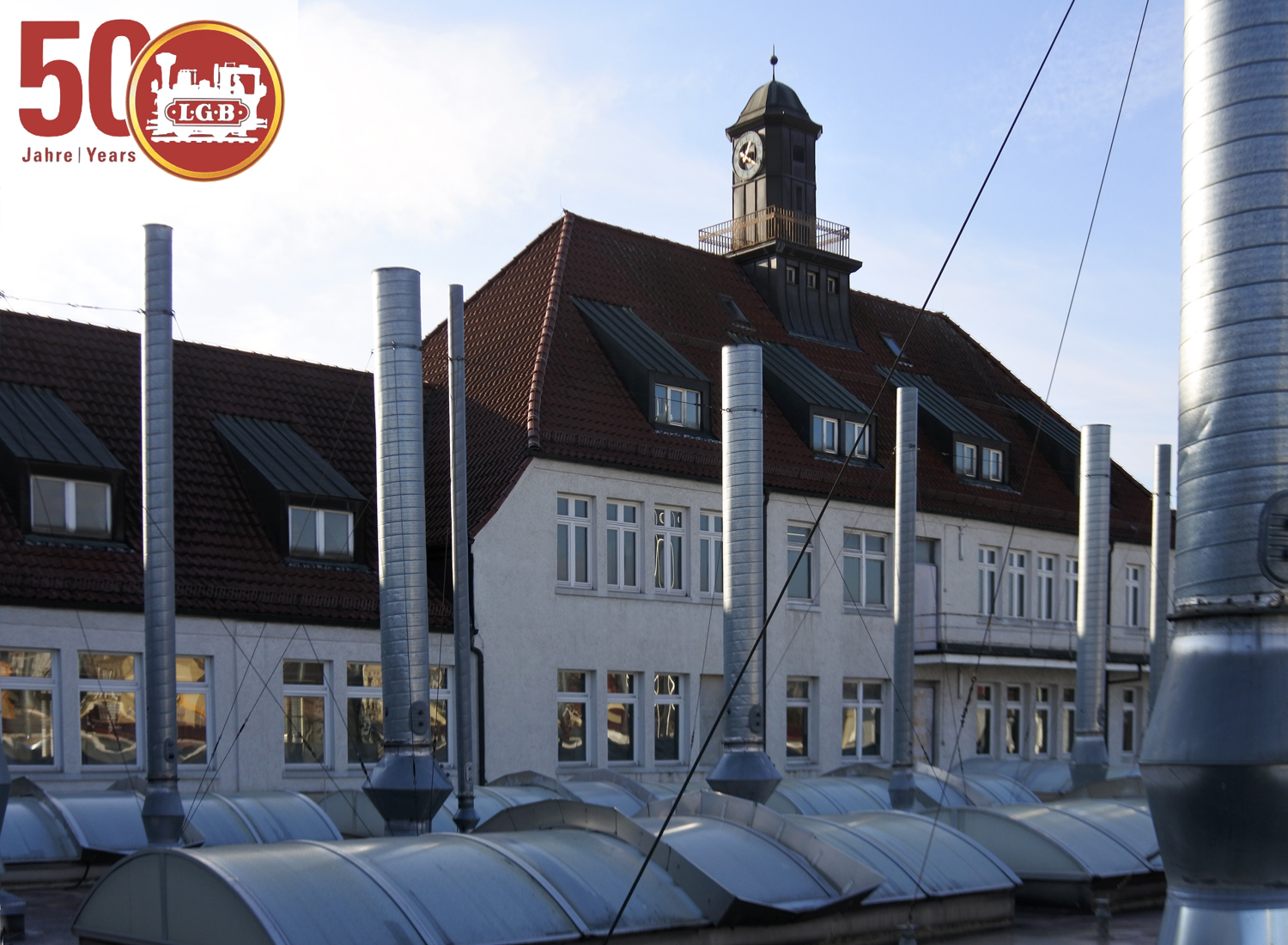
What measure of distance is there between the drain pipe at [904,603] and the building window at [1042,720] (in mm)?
16667

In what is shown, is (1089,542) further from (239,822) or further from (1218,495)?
(1218,495)

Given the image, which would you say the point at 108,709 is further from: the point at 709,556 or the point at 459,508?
the point at 709,556

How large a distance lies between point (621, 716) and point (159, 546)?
51.4ft

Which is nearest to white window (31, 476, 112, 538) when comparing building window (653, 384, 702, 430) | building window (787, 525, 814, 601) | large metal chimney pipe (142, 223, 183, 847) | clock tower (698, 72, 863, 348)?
large metal chimney pipe (142, 223, 183, 847)

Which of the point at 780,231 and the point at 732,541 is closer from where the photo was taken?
the point at 732,541

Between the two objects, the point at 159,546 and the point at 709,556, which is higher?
the point at 159,546

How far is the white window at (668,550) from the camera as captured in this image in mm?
32531

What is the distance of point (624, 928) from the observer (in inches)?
548

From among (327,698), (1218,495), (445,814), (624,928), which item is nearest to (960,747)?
(327,698)

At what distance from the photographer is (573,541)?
31281mm

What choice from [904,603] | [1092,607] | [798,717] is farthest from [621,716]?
[1092,607]

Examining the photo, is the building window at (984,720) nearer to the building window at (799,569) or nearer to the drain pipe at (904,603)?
the building window at (799,569)

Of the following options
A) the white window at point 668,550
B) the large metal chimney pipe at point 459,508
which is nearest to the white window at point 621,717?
the white window at point 668,550

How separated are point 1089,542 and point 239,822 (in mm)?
16491
